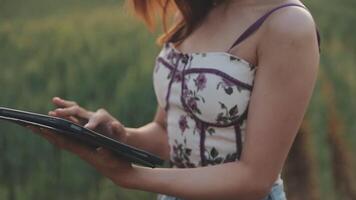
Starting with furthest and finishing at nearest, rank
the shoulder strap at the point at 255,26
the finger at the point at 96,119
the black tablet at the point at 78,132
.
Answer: the finger at the point at 96,119 < the shoulder strap at the point at 255,26 < the black tablet at the point at 78,132

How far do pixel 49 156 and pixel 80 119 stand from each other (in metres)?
0.83

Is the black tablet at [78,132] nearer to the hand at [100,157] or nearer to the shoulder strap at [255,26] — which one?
the hand at [100,157]

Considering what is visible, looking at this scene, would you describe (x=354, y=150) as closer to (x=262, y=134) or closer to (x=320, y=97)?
(x=320, y=97)

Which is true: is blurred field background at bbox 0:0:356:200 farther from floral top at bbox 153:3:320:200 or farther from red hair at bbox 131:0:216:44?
floral top at bbox 153:3:320:200

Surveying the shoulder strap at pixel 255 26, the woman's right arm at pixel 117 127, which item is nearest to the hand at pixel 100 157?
the woman's right arm at pixel 117 127

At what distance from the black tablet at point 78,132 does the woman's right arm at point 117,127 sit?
18 centimetres

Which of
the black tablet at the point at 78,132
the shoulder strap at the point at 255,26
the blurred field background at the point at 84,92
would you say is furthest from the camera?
the blurred field background at the point at 84,92

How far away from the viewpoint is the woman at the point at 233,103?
4.23 ft

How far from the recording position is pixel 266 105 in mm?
1290

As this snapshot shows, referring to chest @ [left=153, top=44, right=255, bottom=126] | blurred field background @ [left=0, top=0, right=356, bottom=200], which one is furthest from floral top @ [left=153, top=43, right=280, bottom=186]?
blurred field background @ [left=0, top=0, right=356, bottom=200]

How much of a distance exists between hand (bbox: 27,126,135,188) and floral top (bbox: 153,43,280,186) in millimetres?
126

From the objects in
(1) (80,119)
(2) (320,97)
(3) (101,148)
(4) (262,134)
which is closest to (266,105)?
(4) (262,134)

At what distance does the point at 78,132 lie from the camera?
47.5 inches

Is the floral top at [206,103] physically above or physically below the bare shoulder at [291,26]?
below
